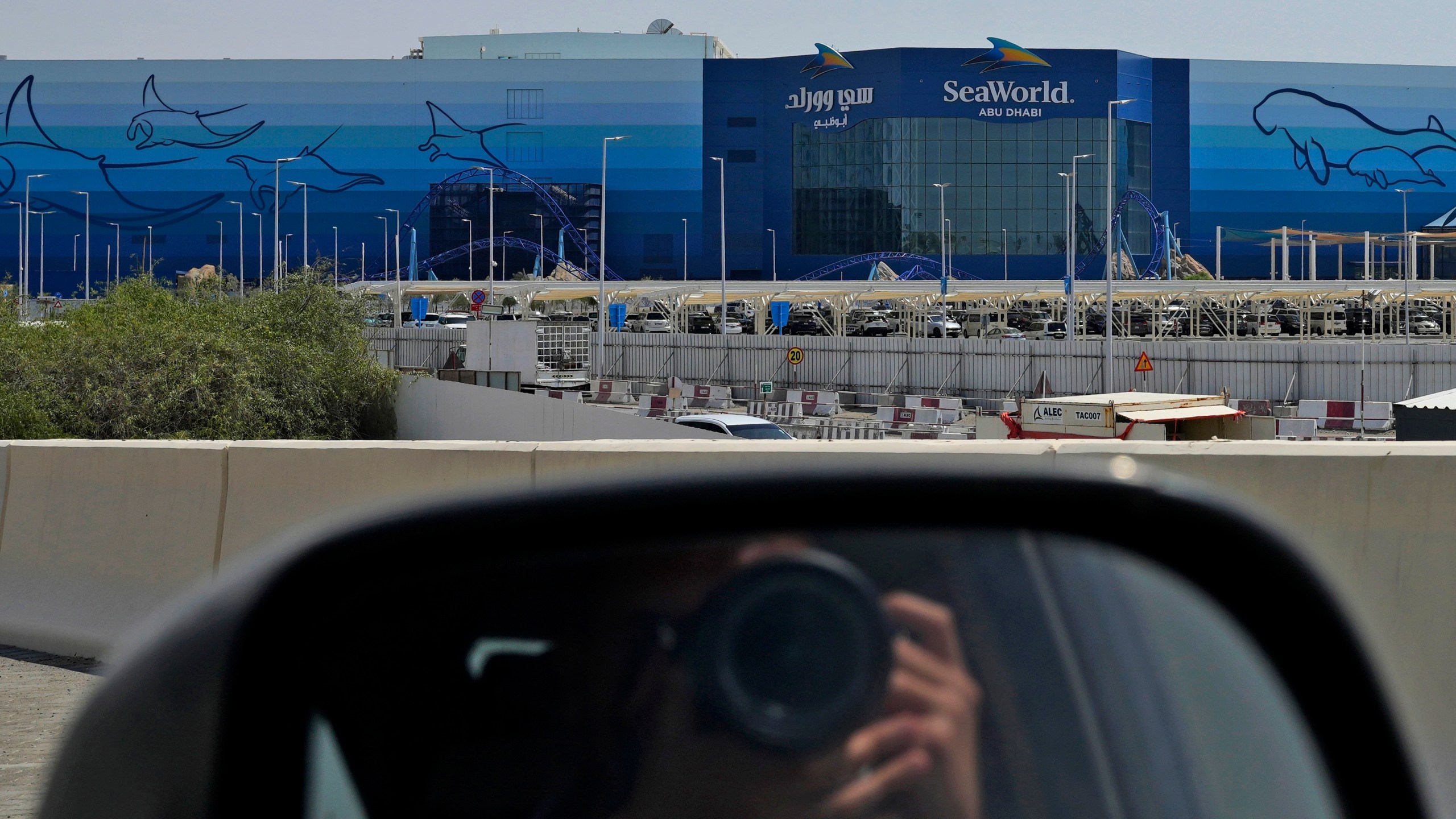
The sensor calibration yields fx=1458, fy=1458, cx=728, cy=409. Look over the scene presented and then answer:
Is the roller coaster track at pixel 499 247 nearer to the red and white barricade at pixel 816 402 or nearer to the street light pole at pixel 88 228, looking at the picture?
the street light pole at pixel 88 228

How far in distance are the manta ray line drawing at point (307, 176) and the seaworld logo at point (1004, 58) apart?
46011 millimetres

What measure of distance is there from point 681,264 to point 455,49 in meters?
32.4

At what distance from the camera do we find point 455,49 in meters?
126

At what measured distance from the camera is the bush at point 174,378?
2086 cm

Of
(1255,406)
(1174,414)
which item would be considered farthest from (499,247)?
(1174,414)

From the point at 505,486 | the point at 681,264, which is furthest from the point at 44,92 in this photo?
the point at 505,486

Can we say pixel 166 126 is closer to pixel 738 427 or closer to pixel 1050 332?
pixel 1050 332

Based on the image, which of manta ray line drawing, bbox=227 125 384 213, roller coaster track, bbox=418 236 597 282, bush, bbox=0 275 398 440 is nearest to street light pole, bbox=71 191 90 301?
manta ray line drawing, bbox=227 125 384 213

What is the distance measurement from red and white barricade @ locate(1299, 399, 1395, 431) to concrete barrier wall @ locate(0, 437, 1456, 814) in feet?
85.4

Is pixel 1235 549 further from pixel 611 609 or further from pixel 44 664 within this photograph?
pixel 44 664

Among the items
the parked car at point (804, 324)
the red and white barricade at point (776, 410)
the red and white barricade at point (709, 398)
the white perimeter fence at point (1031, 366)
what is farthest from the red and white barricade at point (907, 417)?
the parked car at point (804, 324)

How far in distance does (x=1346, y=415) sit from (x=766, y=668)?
31.8 m

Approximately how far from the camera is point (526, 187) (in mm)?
110312

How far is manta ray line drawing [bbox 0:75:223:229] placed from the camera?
110 metres
